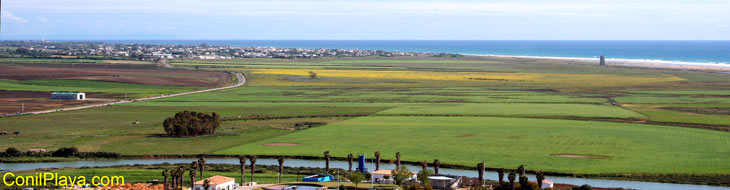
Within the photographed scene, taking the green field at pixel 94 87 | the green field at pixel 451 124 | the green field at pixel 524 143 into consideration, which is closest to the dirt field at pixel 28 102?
the green field at pixel 94 87

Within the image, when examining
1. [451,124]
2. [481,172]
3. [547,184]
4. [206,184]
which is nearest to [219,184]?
[206,184]

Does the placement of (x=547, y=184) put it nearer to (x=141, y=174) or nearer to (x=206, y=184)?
(x=206, y=184)

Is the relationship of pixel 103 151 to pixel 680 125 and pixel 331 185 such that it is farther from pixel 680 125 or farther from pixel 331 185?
pixel 680 125

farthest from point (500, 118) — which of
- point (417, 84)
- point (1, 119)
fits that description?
point (417, 84)

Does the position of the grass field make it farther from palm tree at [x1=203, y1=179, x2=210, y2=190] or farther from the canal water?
palm tree at [x1=203, y1=179, x2=210, y2=190]

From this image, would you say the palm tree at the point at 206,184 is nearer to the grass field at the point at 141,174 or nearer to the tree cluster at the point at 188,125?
the grass field at the point at 141,174

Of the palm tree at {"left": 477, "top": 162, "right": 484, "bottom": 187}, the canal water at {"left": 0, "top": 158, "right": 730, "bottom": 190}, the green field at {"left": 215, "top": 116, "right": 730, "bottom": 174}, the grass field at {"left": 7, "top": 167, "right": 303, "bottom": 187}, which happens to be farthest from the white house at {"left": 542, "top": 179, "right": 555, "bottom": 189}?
the grass field at {"left": 7, "top": 167, "right": 303, "bottom": 187}
